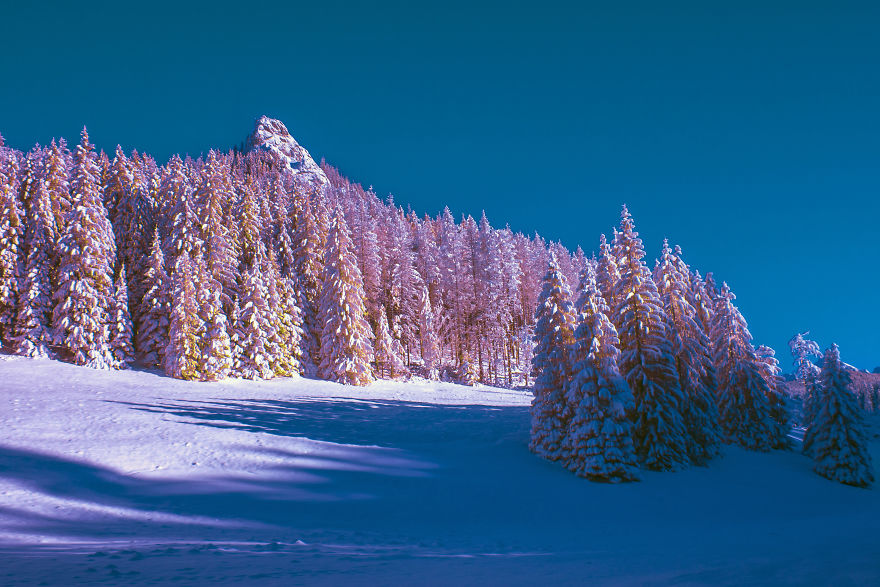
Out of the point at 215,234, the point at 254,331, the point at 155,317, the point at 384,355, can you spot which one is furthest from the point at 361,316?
the point at 155,317

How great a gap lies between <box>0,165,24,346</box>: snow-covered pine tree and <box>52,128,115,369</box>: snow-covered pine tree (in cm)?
243

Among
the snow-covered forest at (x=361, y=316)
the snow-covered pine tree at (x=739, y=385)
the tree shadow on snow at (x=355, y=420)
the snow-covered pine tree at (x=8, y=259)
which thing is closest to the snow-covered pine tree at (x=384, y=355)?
the snow-covered forest at (x=361, y=316)

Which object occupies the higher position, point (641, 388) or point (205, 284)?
point (205, 284)

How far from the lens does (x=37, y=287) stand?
30578 mm

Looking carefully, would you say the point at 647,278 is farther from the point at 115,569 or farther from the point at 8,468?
the point at 8,468

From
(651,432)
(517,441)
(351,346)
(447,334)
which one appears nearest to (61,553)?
(517,441)

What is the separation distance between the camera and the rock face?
14490cm

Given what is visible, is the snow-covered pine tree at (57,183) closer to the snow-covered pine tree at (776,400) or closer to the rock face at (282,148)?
the snow-covered pine tree at (776,400)

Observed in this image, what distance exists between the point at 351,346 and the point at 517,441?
1941 cm

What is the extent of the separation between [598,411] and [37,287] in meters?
37.7

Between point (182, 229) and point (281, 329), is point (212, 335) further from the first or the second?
point (182, 229)

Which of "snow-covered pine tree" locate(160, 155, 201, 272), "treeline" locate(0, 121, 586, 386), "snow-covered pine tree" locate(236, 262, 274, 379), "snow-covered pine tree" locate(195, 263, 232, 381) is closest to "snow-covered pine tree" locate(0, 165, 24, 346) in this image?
"treeline" locate(0, 121, 586, 386)

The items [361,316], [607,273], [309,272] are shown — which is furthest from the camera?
[309,272]

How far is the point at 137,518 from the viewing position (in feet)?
36.0
